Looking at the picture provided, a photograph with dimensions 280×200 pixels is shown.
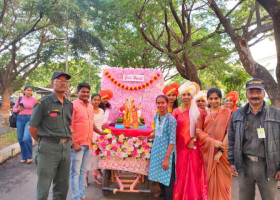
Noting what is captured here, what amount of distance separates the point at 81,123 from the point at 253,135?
2276 mm

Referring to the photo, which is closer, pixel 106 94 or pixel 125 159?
pixel 125 159

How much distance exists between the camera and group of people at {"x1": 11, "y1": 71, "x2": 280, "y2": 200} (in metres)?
2.48

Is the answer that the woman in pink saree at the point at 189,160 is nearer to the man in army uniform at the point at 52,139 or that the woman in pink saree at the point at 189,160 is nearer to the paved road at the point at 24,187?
the paved road at the point at 24,187

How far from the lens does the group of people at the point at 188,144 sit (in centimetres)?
248

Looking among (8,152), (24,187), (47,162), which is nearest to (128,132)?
(47,162)

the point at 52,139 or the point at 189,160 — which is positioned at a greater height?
the point at 52,139

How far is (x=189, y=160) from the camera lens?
10.7 feet

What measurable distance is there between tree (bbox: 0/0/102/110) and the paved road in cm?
632

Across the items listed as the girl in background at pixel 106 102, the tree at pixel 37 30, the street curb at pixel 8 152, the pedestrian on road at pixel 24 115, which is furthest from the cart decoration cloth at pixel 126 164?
the tree at pixel 37 30

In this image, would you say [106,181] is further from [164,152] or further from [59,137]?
[59,137]

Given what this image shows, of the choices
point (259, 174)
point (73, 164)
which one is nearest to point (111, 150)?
point (73, 164)

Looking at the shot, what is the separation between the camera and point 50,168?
2738 mm

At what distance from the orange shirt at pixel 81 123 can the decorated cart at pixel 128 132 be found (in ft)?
1.12

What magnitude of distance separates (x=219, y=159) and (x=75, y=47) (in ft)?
40.8
